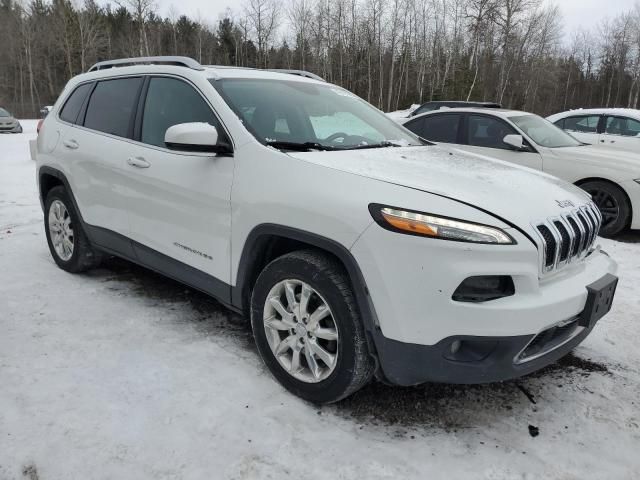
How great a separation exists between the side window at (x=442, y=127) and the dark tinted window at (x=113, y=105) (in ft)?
15.4

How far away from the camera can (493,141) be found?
278 inches

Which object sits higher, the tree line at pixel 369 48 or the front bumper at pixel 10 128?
the tree line at pixel 369 48

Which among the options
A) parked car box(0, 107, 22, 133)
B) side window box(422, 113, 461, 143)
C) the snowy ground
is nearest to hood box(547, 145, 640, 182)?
side window box(422, 113, 461, 143)

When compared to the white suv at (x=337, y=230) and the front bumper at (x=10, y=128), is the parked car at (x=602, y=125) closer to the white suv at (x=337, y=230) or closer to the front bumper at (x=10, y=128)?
the white suv at (x=337, y=230)

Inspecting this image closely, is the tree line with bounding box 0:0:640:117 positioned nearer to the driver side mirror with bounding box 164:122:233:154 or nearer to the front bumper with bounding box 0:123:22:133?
the front bumper with bounding box 0:123:22:133

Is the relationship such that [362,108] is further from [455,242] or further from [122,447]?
[122,447]

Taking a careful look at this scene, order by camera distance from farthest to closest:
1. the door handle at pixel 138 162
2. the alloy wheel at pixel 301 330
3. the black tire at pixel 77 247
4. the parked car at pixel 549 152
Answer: the parked car at pixel 549 152, the black tire at pixel 77 247, the door handle at pixel 138 162, the alloy wheel at pixel 301 330

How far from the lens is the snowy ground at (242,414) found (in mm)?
2236

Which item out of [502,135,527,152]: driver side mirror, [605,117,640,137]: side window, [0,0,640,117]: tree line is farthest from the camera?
[0,0,640,117]: tree line

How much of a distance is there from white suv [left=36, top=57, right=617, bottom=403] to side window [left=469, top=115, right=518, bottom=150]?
3615 millimetres

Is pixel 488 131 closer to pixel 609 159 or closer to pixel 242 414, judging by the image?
pixel 609 159

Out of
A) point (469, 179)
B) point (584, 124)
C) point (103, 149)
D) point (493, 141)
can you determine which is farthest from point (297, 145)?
point (584, 124)

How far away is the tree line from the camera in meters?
A: 44.8

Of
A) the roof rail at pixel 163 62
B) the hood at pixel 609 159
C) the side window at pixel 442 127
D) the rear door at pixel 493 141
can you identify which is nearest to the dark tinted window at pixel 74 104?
the roof rail at pixel 163 62
